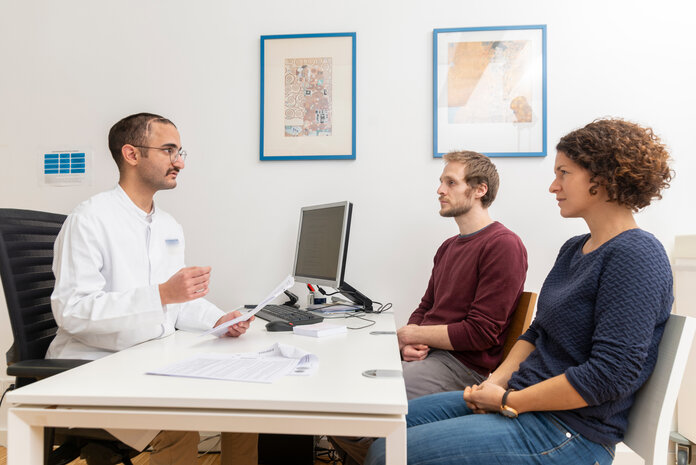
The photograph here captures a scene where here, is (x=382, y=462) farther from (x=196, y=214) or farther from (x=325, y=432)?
(x=196, y=214)

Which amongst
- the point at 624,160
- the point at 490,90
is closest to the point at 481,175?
the point at 490,90

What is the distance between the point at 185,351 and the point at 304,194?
126 centimetres

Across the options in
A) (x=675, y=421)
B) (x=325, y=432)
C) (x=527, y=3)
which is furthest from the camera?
(x=527, y=3)

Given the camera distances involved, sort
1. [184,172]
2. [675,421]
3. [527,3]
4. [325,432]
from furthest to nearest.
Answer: [184,172]
[527,3]
[675,421]
[325,432]

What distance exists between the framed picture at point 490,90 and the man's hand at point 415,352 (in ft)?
3.36

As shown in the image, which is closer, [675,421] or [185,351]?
[185,351]

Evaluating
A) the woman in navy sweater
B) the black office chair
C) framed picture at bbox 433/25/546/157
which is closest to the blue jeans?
the woman in navy sweater

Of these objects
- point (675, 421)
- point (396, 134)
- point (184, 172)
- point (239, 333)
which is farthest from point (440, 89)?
point (675, 421)

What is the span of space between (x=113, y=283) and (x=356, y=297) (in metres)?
1.00

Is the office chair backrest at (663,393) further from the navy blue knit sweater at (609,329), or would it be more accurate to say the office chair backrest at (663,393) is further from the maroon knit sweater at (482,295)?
the maroon knit sweater at (482,295)

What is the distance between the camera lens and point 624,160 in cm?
109

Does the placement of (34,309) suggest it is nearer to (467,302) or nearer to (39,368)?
(39,368)

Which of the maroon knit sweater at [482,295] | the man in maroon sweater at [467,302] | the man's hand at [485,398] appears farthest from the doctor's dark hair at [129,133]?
the man's hand at [485,398]

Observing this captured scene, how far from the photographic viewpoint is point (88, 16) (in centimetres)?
250
